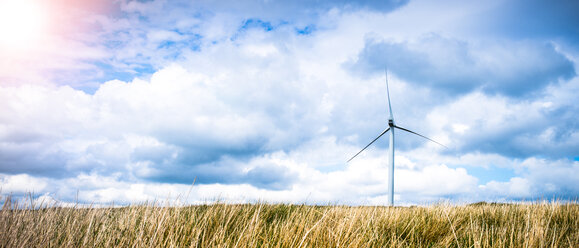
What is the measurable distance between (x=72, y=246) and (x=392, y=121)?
23670mm

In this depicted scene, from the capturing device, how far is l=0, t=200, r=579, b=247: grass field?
3.78m


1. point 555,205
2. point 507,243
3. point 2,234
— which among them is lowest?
point 2,234

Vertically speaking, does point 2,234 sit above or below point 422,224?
below

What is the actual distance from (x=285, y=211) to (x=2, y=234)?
5.79 meters

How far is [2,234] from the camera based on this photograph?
486 centimetres

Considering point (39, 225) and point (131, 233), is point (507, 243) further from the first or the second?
point (39, 225)

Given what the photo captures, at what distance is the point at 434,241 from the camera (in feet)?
18.8

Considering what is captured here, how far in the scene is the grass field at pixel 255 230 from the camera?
378 centimetres

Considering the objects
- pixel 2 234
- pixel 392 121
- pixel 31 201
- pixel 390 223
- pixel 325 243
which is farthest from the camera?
pixel 392 121

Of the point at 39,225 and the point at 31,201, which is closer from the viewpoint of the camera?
the point at 39,225

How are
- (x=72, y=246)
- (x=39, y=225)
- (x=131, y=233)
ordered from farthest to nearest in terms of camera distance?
(x=39, y=225), (x=131, y=233), (x=72, y=246)

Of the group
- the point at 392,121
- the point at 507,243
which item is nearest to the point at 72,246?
the point at 507,243

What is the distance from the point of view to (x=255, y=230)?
3469mm

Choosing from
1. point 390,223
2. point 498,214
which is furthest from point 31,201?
point 498,214
